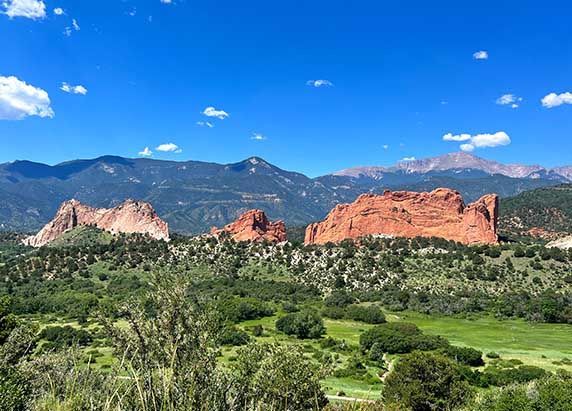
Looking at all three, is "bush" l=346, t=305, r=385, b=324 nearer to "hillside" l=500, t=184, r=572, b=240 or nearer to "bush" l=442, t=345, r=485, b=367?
"bush" l=442, t=345, r=485, b=367

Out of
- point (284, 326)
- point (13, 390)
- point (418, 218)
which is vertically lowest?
point (284, 326)

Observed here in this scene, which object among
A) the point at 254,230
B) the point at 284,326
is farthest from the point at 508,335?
the point at 254,230

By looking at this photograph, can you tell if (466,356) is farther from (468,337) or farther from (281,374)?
(281,374)

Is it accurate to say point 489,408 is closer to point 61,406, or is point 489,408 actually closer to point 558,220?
point 61,406

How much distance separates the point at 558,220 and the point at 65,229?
179358 millimetres

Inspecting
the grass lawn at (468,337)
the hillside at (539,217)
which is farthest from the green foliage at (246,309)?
the hillside at (539,217)

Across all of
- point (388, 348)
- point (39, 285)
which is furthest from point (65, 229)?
point (388, 348)

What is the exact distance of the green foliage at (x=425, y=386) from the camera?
34.7 m

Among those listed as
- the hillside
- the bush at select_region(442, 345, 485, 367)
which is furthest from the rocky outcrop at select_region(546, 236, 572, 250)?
the bush at select_region(442, 345, 485, 367)

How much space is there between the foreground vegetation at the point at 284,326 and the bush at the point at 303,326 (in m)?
0.21

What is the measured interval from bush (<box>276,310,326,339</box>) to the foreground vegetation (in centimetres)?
21

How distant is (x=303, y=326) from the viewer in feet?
214

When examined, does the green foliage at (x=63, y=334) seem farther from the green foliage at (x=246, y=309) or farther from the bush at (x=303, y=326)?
the bush at (x=303, y=326)

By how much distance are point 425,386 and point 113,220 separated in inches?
5529
